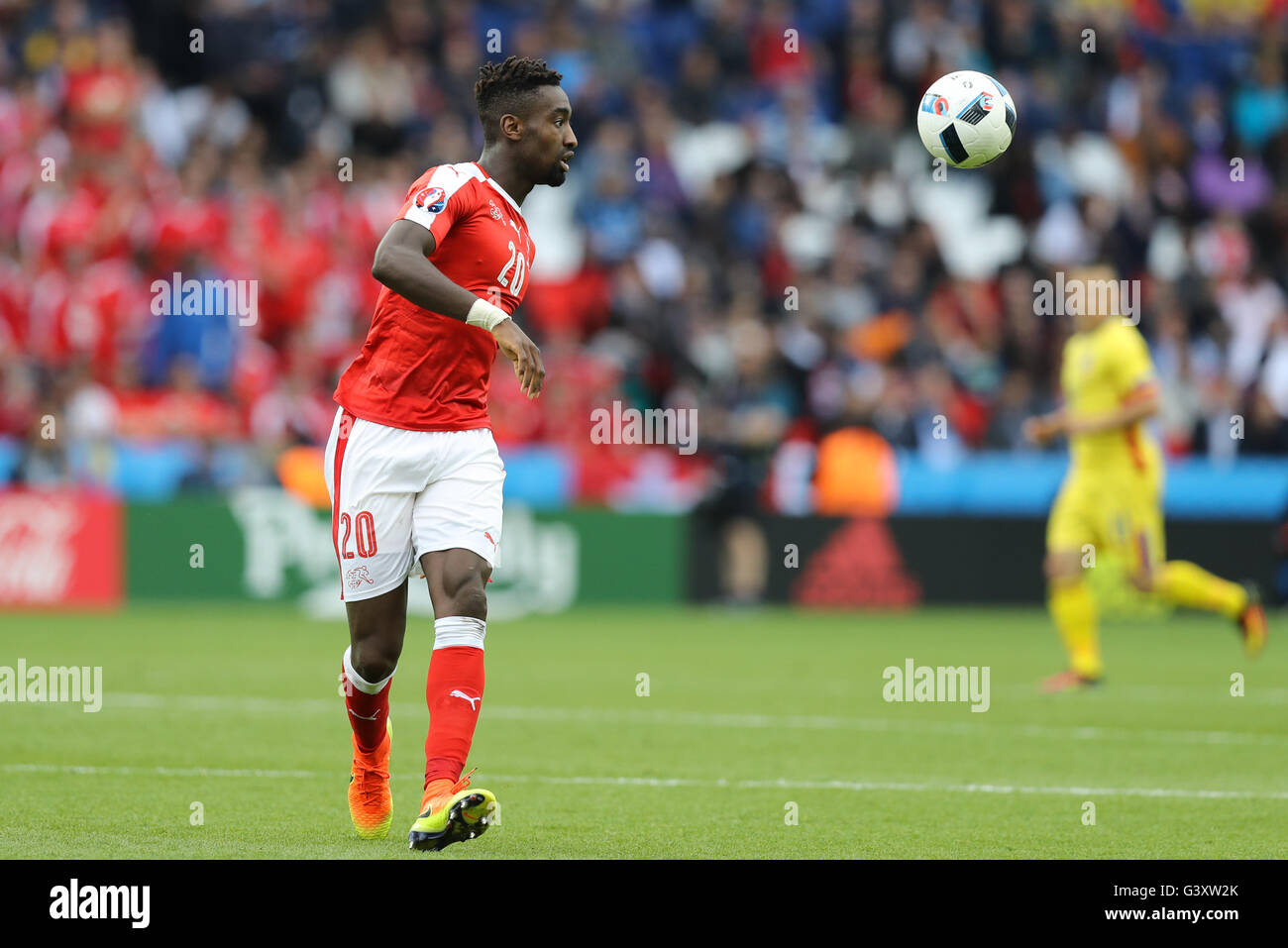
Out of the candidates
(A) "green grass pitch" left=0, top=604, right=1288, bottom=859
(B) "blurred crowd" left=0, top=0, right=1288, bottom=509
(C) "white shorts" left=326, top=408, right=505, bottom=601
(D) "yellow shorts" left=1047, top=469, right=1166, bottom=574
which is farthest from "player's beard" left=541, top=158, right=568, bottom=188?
(B) "blurred crowd" left=0, top=0, right=1288, bottom=509

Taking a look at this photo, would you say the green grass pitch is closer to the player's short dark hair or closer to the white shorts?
the white shorts

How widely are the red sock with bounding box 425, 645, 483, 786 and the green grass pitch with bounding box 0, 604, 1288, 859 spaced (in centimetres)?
32

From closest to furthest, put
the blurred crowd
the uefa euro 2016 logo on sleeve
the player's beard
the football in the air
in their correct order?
the uefa euro 2016 logo on sleeve, the player's beard, the football in the air, the blurred crowd

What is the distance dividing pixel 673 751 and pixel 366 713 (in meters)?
2.76

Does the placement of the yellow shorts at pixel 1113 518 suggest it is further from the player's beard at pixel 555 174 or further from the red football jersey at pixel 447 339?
the red football jersey at pixel 447 339

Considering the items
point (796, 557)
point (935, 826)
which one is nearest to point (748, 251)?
point (796, 557)

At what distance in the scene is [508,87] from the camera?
6930 millimetres

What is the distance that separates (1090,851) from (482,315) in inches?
106

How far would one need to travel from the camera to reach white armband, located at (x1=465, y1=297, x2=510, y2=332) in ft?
20.6

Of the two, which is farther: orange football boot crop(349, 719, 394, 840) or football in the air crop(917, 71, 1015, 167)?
football in the air crop(917, 71, 1015, 167)

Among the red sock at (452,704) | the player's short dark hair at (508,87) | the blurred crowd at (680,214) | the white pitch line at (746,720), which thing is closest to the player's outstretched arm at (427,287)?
the player's short dark hair at (508,87)

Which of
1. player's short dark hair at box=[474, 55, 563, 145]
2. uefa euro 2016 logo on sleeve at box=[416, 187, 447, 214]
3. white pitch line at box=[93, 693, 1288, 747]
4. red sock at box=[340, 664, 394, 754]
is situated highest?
player's short dark hair at box=[474, 55, 563, 145]

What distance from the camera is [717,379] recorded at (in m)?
21.0

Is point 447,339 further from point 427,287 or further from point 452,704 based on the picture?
point 452,704
